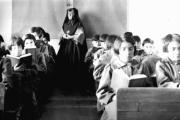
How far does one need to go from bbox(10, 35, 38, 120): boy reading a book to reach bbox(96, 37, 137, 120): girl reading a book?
1640 millimetres

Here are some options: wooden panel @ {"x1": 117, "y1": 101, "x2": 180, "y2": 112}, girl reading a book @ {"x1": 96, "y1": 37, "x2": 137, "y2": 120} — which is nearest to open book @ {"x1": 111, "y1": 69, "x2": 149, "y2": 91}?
girl reading a book @ {"x1": 96, "y1": 37, "x2": 137, "y2": 120}

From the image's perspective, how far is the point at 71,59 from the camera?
8570 mm

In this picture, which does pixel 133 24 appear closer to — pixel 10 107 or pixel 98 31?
pixel 98 31

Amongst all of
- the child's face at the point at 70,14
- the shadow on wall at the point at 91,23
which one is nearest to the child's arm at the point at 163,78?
the child's face at the point at 70,14

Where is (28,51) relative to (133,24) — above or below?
below

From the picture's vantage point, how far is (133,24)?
9508 mm

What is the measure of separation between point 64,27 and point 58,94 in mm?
2878

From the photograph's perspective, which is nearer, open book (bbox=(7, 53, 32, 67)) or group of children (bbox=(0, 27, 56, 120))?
group of children (bbox=(0, 27, 56, 120))

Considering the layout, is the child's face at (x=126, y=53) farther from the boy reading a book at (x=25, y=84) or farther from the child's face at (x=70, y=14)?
the child's face at (x=70, y=14)

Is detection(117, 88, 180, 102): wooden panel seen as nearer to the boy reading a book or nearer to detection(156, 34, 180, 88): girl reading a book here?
Result: detection(156, 34, 180, 88): girl reading a book

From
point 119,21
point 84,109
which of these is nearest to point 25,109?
point 84,109

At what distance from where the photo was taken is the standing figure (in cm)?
804

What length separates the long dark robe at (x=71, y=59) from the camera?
314 inches

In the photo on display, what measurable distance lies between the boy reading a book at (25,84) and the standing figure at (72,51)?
7.39ft
